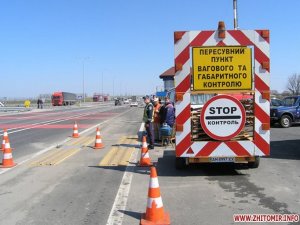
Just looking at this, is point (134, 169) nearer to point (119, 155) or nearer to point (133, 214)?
point (119, 155)

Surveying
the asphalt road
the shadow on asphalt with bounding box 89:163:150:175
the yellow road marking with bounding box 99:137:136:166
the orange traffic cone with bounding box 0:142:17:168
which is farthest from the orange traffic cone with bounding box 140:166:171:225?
the orange traffic cone with bounding box 0:142:17:168

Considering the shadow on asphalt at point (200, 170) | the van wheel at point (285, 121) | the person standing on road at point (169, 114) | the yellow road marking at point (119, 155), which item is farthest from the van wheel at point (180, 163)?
the van wheel at point (285, 121)

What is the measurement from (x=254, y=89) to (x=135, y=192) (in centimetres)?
327

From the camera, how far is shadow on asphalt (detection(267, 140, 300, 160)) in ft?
40.8

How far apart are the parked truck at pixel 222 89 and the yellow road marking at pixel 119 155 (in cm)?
277

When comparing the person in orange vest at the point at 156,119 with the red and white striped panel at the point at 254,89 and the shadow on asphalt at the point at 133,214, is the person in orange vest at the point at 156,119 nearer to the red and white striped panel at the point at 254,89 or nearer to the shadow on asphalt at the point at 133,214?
the red and white striped panel at the point at 254,89

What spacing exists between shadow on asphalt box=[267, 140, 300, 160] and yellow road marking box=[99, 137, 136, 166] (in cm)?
412

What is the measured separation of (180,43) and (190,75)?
68 centimetres

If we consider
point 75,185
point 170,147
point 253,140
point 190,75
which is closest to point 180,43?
point 190,75

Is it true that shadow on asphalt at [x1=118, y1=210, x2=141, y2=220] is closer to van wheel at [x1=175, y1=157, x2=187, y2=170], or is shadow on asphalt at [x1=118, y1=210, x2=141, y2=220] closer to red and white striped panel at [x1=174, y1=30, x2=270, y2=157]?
red and white striped panel at [x1=174, y1=30, x2=270, y2=157]

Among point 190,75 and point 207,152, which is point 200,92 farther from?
point 207,152

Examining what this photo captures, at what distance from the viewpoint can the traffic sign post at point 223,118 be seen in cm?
905

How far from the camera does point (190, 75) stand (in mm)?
9031

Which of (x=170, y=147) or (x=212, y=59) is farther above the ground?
(x=212, y=59)
